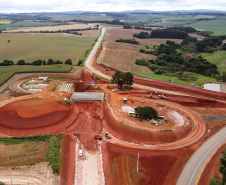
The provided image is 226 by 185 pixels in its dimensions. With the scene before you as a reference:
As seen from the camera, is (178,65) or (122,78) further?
(178,65)

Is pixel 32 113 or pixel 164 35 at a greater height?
pixel 164 35

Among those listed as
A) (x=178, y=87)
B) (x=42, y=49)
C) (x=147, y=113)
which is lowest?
(x=178, y=87)

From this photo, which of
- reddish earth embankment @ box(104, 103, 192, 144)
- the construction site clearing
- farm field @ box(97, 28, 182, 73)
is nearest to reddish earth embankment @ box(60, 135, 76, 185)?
the construction site clearing

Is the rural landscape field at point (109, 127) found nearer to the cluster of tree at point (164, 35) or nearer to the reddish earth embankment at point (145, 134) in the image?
the reddish earth embankment at point (145, 134)

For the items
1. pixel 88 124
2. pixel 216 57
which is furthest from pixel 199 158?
pixel 216 57

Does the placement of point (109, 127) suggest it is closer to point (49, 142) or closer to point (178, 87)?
point (49, 142)

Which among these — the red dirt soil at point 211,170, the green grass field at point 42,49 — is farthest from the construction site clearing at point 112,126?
the green grass field at point 42,49

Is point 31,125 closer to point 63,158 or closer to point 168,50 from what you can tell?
point 63,158

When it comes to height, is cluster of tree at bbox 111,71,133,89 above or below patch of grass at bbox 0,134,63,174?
above

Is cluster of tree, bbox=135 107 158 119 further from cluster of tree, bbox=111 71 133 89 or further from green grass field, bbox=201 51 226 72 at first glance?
green grass field, bbox=201 51 226 72
